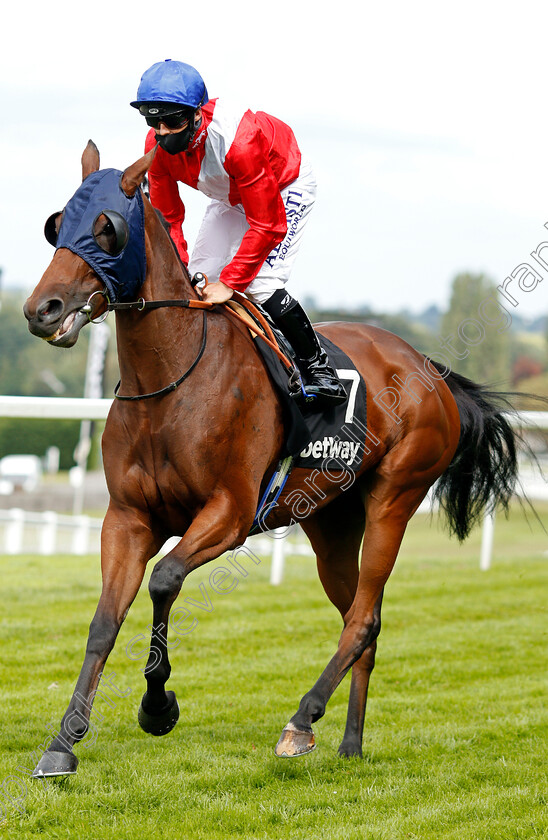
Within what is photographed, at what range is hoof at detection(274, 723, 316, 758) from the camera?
3.83m

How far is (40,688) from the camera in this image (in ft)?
17.0

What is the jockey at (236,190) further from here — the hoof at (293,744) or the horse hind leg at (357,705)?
the hoof at (293,744)

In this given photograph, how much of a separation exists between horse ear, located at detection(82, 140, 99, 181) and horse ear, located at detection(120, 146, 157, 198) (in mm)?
225

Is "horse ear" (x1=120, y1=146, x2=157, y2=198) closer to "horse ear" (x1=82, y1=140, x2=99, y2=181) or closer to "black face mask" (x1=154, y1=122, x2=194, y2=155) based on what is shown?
"horse ear" (x1=82, y1=140, x2=99, y2=181)

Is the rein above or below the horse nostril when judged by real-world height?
below

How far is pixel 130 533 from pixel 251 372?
79cm

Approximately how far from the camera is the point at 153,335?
11.9 feet

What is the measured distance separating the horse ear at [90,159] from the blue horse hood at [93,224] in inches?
5.1

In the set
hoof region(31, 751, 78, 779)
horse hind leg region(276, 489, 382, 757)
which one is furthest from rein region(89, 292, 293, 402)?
hoof region(31, 751, 78, 779)

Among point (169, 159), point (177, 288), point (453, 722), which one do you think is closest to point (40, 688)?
point (453, 722)

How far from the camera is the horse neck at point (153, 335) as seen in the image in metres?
3.60

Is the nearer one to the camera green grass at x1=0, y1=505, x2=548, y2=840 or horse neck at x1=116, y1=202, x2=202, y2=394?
green grass at x1=0, y1=505, x2=548, y2=840

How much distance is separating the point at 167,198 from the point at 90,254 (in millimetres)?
910

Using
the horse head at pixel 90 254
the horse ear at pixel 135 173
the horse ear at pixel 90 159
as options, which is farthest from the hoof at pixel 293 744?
the horse ear at pixel 90 159
